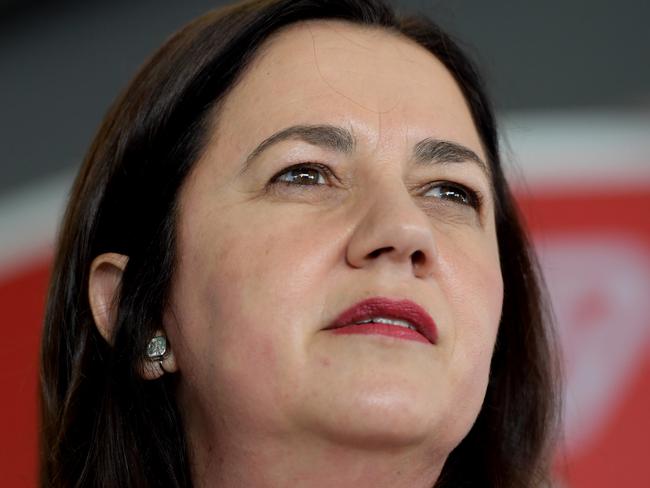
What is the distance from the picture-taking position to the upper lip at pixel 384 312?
42.5 inches

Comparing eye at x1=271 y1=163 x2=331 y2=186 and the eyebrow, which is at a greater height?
the eyebrow

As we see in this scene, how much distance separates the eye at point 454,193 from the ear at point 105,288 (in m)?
0.41

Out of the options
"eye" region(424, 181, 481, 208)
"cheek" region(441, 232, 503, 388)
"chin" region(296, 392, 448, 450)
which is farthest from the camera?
"eye" region(424, 181, 481, 208)

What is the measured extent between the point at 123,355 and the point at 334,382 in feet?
1.14

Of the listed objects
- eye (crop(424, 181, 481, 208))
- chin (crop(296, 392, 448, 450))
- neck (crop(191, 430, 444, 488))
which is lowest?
neck (crop(191, 430, 444, 488))

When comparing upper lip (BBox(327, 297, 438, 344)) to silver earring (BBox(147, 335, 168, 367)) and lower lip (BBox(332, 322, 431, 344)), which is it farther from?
silver earring (BBox(147, 335, 168, 367))

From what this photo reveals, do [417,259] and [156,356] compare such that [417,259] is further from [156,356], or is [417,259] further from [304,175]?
[156,356]

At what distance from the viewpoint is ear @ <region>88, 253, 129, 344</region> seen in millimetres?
1299

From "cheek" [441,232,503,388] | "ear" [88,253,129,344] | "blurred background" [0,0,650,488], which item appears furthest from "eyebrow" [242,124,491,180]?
"blurred background" [0,0,650,488]

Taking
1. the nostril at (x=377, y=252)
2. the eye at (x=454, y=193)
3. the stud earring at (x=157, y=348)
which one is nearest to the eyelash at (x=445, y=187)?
the eye at (x=454, y=193)

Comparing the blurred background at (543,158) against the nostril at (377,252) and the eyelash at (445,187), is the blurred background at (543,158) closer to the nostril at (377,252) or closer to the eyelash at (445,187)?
the eyelash at (445,187)

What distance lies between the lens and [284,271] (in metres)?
1.10

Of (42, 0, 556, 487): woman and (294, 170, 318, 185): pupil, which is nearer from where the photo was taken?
(42, 0, 556, 487): woman

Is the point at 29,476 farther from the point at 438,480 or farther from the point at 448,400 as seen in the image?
the point at 448,400
